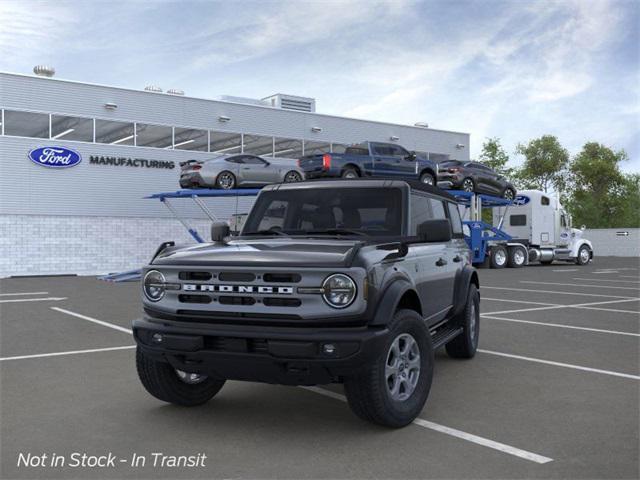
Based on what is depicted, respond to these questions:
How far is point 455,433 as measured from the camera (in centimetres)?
456

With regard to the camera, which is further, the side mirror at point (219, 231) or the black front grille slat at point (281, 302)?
the side mirror at point (219, 231)

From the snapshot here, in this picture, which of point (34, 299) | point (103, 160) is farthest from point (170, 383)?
point (103, 160)

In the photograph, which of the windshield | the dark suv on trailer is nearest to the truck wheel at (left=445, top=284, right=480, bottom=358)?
the windshield

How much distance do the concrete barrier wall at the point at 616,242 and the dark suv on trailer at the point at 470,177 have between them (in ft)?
82.7

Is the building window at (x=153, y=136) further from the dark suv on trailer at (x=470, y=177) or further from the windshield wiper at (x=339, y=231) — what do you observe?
the windshield wiper at (x=339, y=231)

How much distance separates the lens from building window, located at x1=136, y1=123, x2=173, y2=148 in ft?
94.1

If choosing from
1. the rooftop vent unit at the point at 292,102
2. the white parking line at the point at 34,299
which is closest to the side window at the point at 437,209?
the white parking line at the point at 34,299

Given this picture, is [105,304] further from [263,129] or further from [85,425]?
[263,129]

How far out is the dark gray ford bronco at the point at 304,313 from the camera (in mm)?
4238

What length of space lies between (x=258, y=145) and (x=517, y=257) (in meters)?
13.4

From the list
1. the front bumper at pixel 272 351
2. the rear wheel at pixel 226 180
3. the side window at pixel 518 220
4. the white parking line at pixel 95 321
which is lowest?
the white parking line at pixel 95 321

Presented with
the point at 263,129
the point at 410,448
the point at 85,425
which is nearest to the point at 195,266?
the point at 85,425

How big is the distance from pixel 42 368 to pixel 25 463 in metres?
3.11

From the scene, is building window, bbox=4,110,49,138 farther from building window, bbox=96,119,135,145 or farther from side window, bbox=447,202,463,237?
side window, bbox=447,202,463,237
